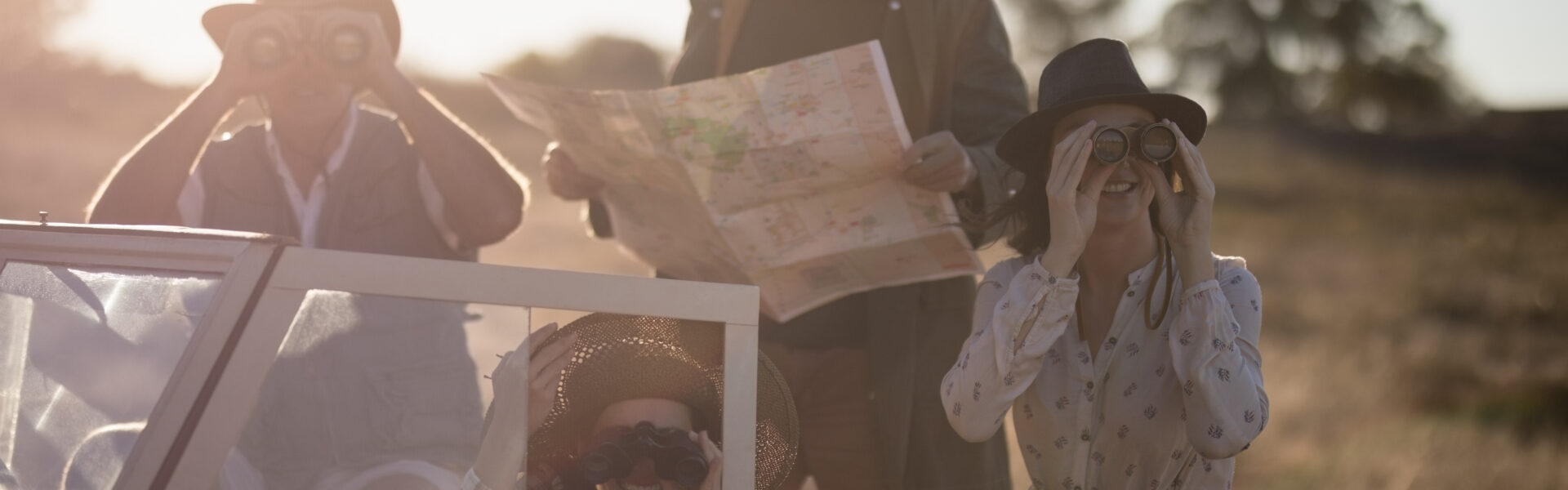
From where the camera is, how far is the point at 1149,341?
95.7 inches

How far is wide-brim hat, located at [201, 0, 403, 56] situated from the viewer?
2.73m

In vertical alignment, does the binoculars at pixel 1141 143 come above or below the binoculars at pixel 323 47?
below

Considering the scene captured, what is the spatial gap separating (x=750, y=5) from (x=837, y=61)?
0.75 m

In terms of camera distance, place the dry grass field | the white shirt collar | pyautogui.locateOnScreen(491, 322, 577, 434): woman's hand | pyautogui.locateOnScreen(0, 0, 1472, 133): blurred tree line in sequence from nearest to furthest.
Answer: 1. pyautogui.locateOnScreen(491, 322, 577, 434): woman's hand
2. the white shirt collar
3. the dry grass field
4. pyautogui.locateOnScreen(0, 0, 1472, 133): blurred tree line

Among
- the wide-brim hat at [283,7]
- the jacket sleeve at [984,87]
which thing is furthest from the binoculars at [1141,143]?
the wide-brim hat at [283,7]


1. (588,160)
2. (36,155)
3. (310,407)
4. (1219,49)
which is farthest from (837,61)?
(1219,49)

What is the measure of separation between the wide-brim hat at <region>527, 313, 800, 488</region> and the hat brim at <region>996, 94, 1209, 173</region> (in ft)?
2.52

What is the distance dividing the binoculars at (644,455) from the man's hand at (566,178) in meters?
1.20

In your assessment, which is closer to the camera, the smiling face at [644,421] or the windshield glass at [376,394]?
the windshield glass at [376,394]

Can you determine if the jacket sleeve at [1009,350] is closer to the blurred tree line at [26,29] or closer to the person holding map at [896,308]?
the person holding map at [896,308]

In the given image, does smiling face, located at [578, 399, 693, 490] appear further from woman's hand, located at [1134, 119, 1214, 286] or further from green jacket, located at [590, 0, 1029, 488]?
green jacket, located at [590, 0, 1029, 488]

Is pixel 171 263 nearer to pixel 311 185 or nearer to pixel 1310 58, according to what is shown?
pixel 311 185

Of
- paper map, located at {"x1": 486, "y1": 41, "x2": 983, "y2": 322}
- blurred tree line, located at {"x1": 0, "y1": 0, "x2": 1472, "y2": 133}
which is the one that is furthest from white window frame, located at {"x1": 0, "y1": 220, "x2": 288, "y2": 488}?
blurred tree line, located at {"x1": 0, "y1": 0, "x2": 1472, "y2": 133}

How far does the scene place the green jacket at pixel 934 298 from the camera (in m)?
2.97
